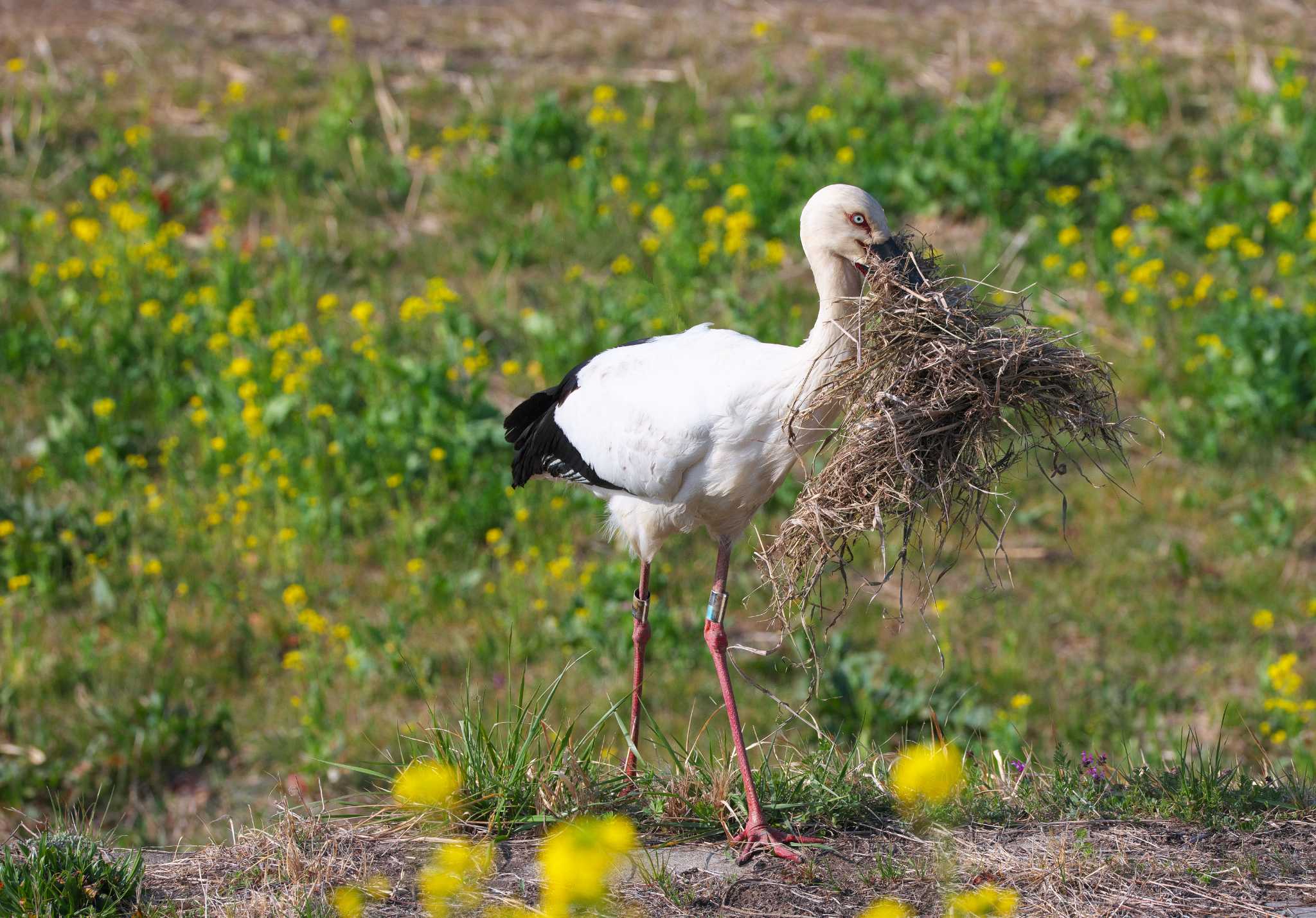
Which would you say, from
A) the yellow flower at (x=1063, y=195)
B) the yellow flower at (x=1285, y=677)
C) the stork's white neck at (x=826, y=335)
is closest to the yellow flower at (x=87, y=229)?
the yellow flower at (x=1063, y=195)

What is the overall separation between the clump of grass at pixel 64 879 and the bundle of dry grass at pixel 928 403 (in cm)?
190

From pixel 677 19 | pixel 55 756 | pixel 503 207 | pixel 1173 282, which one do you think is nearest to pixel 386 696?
pixel 55 756

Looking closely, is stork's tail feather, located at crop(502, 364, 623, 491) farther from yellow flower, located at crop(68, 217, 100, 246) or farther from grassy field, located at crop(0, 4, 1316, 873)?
yellow flower, located at crop(68, 217, 100, 246)

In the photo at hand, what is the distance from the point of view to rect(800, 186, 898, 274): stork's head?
12.1 ft

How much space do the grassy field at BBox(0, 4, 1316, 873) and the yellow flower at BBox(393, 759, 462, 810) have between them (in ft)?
0.41

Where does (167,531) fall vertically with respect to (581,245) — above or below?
below

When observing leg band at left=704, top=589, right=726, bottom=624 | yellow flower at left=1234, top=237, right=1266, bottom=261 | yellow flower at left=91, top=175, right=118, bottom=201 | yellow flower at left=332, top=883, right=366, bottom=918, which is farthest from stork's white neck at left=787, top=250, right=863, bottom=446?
yellow flower at left=91, top=175, right=118, bottom=201

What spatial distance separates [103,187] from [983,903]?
296 inches

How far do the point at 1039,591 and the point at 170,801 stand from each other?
14.0 feet

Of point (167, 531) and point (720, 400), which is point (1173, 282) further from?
point (167, 531)

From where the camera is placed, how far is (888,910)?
9.66 feet

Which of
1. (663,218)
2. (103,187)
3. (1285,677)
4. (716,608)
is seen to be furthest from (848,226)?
(103,187)

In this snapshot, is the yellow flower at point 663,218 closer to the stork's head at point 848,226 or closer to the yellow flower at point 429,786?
the stork's head at point 848,226

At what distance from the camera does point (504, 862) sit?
373 cm
